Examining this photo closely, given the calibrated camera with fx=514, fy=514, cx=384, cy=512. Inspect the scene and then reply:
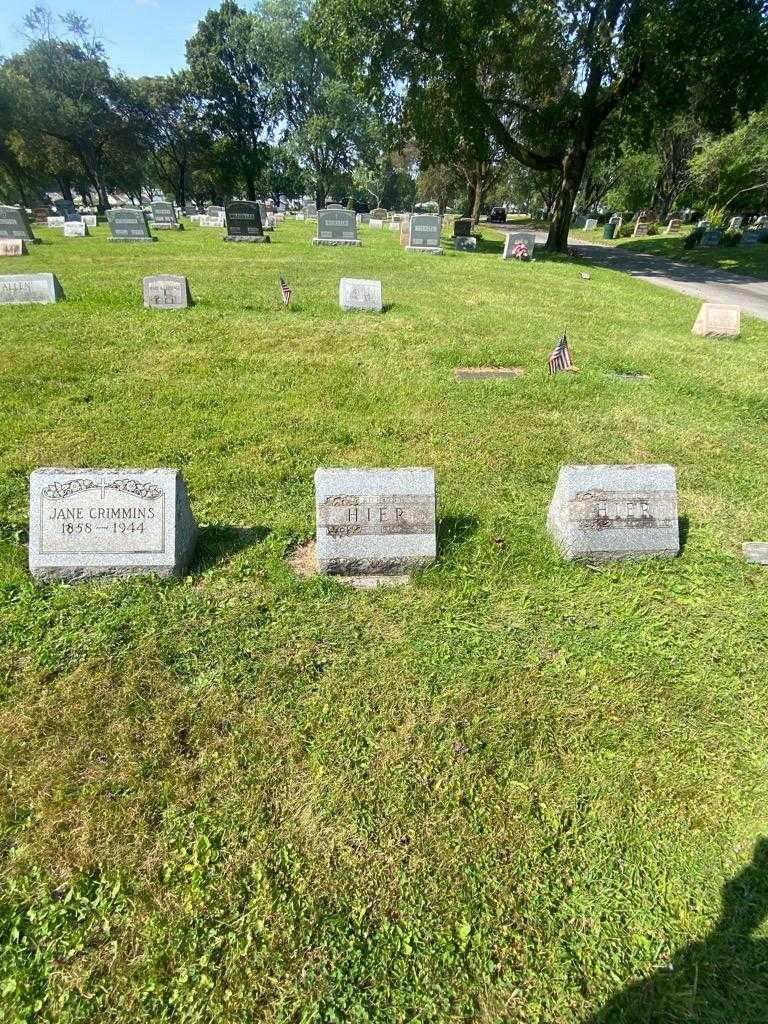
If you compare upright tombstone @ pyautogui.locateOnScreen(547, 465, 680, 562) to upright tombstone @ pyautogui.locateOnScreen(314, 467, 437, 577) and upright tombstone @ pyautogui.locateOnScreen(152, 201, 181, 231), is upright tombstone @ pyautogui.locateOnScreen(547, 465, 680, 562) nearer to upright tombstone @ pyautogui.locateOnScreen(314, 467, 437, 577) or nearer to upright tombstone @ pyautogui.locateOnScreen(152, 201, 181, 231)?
upright tombstone @ pyautogui.locateOnScreen(314, 467, 437, 577)

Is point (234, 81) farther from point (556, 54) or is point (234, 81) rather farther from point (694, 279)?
point (694, 279)

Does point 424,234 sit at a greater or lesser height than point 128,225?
greater

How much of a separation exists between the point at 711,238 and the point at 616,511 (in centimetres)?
2937

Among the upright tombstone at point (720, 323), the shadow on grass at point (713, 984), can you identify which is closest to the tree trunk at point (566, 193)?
the upright tombstone at point (720, 323)

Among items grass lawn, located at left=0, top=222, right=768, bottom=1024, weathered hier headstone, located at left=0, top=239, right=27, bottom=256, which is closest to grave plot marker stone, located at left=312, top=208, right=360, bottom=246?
weathered hier headstone, located at left=0, top=239, right=27, bottom=256

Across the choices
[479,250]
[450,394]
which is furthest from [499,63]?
[450,394]

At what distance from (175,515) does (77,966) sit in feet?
7.73

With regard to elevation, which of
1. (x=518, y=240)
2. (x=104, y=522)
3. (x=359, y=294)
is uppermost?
(x=518, y=240)

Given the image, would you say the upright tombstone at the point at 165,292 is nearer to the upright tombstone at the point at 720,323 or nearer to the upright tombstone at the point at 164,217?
the upright tombstone at the point at 720,323

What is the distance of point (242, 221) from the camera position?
22.0 m

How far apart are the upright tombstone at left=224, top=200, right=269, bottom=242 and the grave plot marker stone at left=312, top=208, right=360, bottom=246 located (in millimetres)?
2513

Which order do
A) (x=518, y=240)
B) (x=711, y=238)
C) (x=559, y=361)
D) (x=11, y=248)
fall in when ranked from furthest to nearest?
(x=711, y=238)
(x=518, y=240)
(x=11, y=248)
(x=559, y=361)

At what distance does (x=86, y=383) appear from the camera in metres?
6.77

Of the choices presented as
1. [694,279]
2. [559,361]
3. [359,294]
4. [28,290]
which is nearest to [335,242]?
[359,294]
